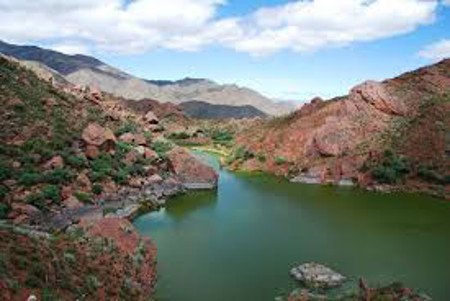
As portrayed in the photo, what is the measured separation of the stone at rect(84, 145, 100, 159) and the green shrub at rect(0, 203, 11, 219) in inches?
616

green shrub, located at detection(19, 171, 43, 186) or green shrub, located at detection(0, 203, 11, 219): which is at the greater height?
green shrub, located at detection(19, 171, 43, 186)

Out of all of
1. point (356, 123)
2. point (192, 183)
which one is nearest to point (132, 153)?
point (192, 183)

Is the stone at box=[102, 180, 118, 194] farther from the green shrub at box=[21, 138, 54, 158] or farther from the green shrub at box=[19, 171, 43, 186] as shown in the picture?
the green shrub at box=[19, 171, 43, 186]

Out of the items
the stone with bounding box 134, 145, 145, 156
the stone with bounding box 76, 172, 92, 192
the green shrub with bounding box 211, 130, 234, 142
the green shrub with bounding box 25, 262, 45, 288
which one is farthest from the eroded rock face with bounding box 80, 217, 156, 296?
Answer: the green shrub with bounding box 211, 130, 234, 142

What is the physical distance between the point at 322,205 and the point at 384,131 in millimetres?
21864

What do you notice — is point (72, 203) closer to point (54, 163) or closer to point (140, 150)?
point (54, 163)

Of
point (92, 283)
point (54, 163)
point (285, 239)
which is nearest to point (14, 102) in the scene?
point (54, 163)

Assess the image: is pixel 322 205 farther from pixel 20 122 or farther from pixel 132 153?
pixel 20 122

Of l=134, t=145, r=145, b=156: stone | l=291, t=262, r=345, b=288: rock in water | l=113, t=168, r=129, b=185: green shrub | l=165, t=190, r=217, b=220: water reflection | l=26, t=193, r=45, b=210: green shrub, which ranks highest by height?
l=134, t=145, r=145, b=156: stone

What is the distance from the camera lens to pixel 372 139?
3051 inches

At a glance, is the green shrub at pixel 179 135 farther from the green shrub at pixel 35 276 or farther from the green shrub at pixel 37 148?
the green shrub at pixel 35 276

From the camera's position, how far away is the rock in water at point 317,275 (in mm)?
35219

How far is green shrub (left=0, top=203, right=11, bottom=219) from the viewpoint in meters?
43.1

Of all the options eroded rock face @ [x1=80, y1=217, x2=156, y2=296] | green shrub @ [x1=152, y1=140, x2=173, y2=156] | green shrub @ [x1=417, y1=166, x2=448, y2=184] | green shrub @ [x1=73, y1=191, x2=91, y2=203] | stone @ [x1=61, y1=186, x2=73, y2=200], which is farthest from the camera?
green shrub @ [x1=152, y1=140, x2=173, y2=156]
